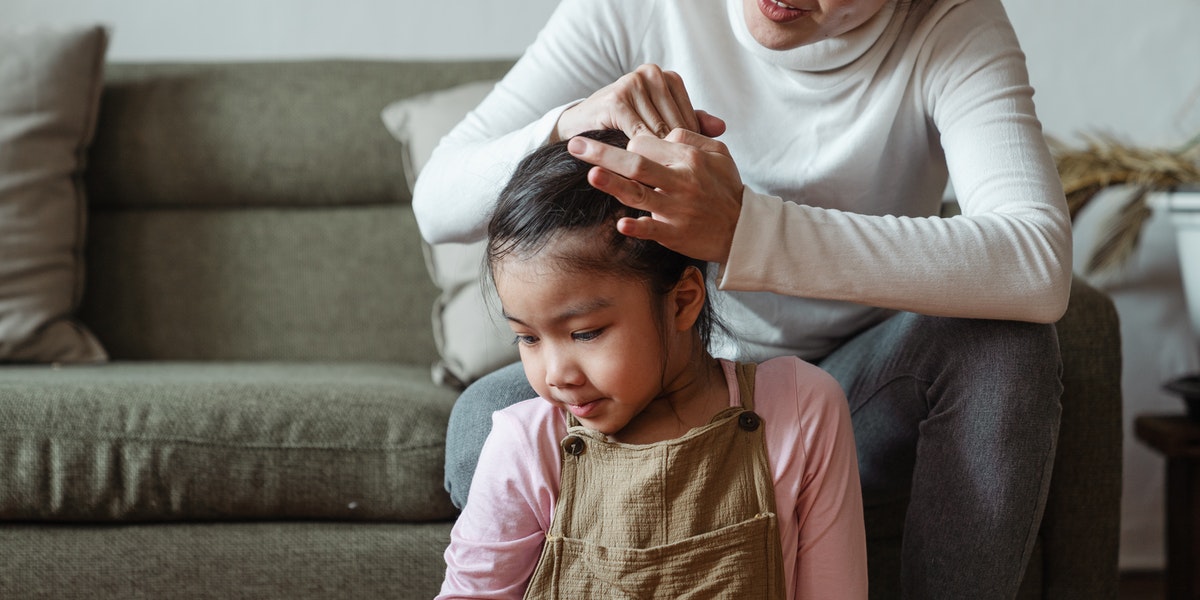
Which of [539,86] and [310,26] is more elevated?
[539,86]

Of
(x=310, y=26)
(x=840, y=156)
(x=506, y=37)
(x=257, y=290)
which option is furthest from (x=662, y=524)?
(x=310, y=26)

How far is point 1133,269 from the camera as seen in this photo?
200cm

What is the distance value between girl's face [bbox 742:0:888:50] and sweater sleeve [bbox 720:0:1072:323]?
0.37 feet

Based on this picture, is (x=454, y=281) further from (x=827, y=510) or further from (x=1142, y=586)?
(x=1142, y=586)

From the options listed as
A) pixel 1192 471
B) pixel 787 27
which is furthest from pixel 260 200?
pixel 1192 471

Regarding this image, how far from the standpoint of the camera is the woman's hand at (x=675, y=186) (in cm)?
83

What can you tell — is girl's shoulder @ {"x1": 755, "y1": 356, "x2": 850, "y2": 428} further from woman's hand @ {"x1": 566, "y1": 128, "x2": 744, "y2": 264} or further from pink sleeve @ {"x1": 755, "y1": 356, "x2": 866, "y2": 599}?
woman's hand @ {"x1": 566, "y1": 128, "x2": 744, "y2": 264}

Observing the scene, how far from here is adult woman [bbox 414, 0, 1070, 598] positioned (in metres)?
0.92

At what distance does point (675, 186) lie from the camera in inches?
33.4

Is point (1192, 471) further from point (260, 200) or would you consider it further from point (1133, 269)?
point (260, 200)

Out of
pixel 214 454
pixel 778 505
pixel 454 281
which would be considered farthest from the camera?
pixel 454 281

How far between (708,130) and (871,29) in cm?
25

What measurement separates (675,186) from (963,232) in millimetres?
291

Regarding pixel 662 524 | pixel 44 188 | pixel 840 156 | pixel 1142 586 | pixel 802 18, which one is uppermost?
pixel 802 18
